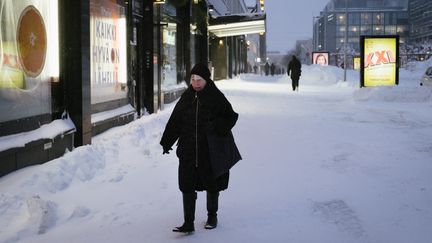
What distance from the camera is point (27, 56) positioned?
7355 millimetres

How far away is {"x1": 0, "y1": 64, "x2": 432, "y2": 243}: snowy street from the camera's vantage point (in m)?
5.00

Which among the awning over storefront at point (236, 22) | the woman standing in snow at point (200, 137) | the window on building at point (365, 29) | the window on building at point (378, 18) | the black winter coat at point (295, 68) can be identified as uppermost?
the window on building at point (378, 18)

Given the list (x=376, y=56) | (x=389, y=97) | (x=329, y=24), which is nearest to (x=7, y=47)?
(x=389, y=97)

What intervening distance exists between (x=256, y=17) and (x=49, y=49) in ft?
66.1

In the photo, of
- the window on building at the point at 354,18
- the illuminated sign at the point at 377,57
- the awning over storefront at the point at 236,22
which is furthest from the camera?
the window on building at the point at 354,18

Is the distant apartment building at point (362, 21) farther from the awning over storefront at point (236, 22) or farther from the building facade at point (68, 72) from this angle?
the building facade at point (68, 72)

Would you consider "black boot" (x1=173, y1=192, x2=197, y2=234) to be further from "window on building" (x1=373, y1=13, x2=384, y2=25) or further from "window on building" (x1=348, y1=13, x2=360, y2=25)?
"window on building" (x1=373, y1=13, x2=384, y2=25)

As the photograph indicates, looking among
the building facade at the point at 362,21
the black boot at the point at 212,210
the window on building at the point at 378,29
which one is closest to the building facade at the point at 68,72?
the black boot at the point at 212,210

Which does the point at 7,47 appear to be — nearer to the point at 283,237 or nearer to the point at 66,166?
the point at 66,166

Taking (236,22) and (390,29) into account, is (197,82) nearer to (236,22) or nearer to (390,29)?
(236,22)

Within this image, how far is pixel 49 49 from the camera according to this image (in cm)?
818

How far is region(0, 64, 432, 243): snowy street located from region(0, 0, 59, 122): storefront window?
82cm

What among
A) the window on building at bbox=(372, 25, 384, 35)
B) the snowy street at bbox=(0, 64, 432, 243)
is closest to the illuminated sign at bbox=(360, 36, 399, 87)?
the snowy street at bbox=(0, 64, 432, 243)

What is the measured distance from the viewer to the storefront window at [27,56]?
6.64 metres
